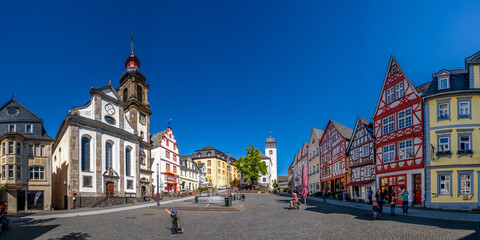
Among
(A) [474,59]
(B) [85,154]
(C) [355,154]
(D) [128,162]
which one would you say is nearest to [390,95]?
(A) [474,59]

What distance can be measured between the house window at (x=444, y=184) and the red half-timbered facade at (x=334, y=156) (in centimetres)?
1572

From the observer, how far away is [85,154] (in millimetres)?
35125

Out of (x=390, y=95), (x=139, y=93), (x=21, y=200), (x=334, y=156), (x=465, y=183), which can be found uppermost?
(x=139, y=93)

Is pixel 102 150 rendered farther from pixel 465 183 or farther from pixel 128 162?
pixel 465 183

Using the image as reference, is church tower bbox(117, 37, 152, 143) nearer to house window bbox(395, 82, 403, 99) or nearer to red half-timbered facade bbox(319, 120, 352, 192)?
red half-timbered facade bbox(319, 120, 352, 192)

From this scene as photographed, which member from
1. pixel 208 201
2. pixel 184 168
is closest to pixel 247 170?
pixel 184 168

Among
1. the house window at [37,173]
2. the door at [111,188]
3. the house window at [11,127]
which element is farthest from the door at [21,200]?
the door at [111,188]

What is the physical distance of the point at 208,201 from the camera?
101 feet

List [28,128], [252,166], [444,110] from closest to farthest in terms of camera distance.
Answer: [444,110] < [28,128] < [252,166]

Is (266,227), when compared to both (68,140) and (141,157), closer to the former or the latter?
(68,140)

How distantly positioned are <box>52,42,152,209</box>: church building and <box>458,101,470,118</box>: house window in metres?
36.3

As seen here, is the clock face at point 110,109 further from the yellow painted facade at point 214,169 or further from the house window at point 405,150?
the yellow painted facade at point 214,169

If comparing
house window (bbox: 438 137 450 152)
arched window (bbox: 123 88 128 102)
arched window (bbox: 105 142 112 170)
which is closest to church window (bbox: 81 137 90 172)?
arched window (bbox: 105 142 112 170)

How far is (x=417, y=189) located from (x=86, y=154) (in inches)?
1394
